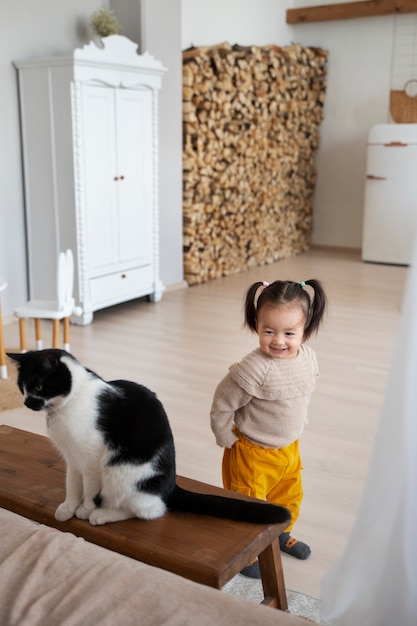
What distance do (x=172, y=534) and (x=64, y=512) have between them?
8.8 inches

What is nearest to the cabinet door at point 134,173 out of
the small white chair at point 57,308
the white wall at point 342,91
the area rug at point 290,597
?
the small white chair at point 57,308

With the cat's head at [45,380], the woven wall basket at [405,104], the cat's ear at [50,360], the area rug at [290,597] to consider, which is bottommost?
the area rug at [290,597]

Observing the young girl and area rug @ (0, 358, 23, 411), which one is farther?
area rug @ (0, 358, 23, 411)

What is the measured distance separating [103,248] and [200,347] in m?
0.97

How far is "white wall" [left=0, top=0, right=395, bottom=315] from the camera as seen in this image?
4.20 meters

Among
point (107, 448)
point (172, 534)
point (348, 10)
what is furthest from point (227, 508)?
point (348, 10)

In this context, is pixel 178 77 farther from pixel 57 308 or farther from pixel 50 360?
pixel 50 360

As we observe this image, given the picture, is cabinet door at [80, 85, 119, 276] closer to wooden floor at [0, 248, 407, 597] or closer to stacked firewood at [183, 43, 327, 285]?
wooden floor at [0, 248, 407, 597]

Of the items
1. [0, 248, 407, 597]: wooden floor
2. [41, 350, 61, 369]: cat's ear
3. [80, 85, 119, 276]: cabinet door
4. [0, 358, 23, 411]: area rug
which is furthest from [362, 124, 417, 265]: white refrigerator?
[41, 350, 61, 369]: cat's ear

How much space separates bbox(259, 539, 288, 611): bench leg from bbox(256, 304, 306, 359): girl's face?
0.48 meters

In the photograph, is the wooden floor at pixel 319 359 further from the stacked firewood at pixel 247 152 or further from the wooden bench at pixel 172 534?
the wooden bench at pixel 172 534

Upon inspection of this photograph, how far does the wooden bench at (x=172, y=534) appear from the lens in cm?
123

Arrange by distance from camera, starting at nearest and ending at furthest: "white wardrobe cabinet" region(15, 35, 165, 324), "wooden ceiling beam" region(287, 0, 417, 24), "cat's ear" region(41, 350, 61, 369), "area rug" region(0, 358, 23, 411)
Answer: "cat's ear" region(41, 350, 61, 369) < "area rug" region(0, 358, 23, 411) < "white wardrobe cabinet" region(15, 35, 165, 324) < "wooden ceiling beam" region(287, 0, 417, 24)

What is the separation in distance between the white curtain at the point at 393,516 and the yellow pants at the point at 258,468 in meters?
0.61
